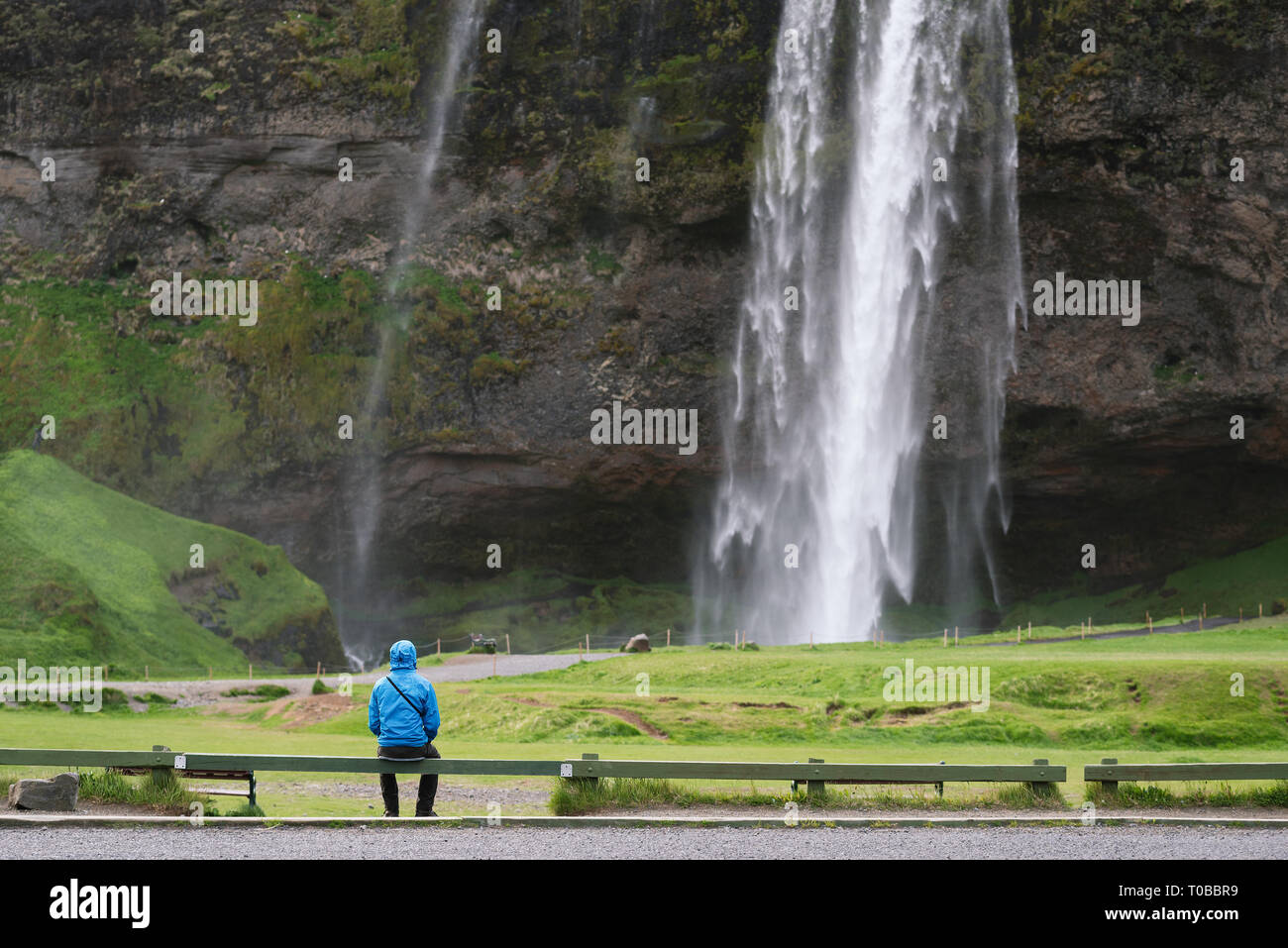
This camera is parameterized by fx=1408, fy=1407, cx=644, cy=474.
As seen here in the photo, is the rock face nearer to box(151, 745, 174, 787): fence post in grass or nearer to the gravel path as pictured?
box(151, 745, 174, 787): fence post in grass

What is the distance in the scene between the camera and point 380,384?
229ft

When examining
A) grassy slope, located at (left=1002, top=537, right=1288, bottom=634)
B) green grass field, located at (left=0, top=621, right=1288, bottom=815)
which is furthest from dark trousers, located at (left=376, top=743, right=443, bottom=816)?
grassy slope, located at (left=1002, top=537, right=1288, bottom=634)

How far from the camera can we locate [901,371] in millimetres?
65875

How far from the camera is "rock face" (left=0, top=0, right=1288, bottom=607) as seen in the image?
208 ft

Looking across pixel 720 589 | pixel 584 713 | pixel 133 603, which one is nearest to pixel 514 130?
pixel 720 589

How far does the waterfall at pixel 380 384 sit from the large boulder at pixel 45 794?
173 feet

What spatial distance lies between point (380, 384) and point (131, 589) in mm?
21134

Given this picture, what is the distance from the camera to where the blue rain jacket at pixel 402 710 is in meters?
15.4

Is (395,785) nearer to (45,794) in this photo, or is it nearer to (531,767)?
(531,767)

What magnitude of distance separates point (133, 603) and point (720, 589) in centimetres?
3042

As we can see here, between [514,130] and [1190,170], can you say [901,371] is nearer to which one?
[1190,170]

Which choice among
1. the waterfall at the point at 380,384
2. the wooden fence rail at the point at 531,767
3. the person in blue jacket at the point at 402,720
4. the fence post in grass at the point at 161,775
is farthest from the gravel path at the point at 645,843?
the waterfall at the point at 380,384

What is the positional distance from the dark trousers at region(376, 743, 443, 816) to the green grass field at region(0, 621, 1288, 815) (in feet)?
20.3

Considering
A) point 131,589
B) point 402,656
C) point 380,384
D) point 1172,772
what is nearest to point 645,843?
point 402,656
